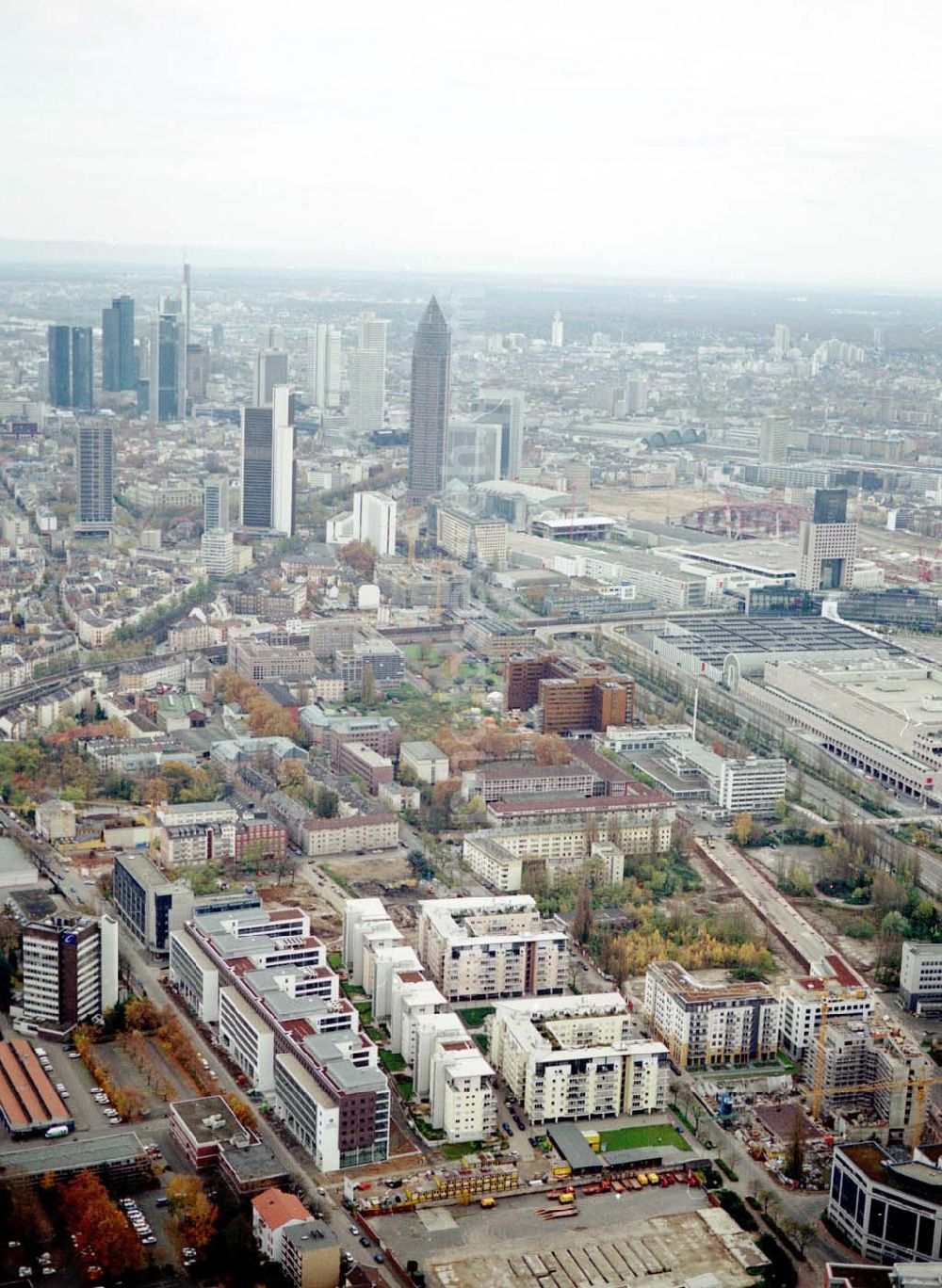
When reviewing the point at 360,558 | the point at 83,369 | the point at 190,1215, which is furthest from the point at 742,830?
the point at 83,369

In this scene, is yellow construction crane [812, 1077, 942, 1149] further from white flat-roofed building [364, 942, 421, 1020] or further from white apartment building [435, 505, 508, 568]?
white apartment building [435, 505, 508, 568]

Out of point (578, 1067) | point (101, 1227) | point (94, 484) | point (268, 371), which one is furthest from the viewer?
point (268, 371)

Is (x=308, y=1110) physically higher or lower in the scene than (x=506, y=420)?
lower

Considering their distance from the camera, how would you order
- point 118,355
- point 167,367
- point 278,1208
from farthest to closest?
point 118,355, point 167,367, point 278,1208

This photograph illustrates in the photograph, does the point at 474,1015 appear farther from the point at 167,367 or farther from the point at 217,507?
the point at 167,367

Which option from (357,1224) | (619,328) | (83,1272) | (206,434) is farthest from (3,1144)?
(619,328)

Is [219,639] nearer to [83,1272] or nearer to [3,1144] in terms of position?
[3,1144]

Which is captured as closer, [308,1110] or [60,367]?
[308,1110]
